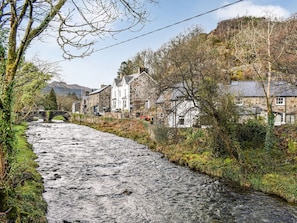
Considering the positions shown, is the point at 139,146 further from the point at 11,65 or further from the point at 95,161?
the point at 11,65

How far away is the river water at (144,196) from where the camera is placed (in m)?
9.04

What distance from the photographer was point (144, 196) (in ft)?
36.8

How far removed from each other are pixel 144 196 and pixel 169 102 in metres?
17.4

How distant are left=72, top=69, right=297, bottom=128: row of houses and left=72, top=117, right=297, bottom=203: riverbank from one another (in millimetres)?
1327

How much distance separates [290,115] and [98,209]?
25.9 meters

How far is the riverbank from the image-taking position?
39.7ft

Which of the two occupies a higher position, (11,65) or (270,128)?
(11,65)

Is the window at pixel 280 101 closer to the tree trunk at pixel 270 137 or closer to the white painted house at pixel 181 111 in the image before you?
the white painted house at pixel 181 111

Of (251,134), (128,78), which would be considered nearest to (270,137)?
(251,134)

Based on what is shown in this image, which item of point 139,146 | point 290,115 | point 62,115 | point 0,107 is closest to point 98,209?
point 0,107

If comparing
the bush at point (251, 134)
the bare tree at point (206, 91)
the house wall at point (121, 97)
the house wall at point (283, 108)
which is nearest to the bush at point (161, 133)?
the bare tree at point (206, 91)

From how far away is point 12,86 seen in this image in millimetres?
6500

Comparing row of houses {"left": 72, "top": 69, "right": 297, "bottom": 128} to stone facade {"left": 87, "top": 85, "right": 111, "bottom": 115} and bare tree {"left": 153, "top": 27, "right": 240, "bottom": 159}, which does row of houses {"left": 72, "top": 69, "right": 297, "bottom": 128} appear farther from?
bare tree {"left": 153, "top": 27, "right": 240, "bottom": 159}

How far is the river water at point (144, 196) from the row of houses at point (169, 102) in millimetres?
4496
